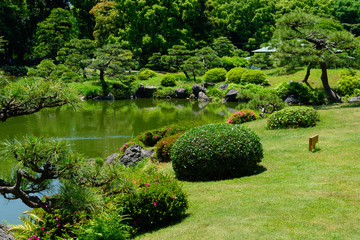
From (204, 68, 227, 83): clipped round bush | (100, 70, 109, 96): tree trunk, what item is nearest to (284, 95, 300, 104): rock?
(204, 68, 227, 83): clipped round bush

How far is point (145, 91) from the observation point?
32.9 m

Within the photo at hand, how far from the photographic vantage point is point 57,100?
4.30m

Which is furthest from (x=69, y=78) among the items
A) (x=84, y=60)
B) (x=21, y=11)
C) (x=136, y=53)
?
(x=21, y=11)

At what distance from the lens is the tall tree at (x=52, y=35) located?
38469 millimetres

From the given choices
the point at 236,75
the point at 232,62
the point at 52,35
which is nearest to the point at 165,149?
the point at 236,75

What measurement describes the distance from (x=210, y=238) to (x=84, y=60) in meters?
29.3

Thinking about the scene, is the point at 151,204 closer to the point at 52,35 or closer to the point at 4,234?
the point at 4,234

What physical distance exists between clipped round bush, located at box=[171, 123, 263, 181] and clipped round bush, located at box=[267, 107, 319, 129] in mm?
4802

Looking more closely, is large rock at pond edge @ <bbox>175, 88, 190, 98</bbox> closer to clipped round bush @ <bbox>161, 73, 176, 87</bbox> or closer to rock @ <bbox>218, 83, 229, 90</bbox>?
clipped round bush @ <bbox>161, 73, 176, 87</bbox>

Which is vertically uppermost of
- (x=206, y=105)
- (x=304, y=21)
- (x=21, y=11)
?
(x=21, y=11)

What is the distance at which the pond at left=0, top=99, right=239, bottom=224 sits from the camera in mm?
15852

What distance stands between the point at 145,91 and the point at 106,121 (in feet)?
39.1

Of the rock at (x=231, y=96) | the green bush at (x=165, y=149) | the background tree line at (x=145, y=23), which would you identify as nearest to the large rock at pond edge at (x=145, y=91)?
the rock at (x=231, y=96)

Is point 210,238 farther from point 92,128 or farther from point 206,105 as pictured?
point 206,105
